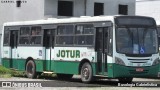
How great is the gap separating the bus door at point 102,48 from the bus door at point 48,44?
3.81 m

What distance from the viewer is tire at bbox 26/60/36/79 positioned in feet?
86.0

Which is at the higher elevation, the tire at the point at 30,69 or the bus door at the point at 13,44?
the bus door at the point at 13,44

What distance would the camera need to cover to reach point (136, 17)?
21516 millimetres

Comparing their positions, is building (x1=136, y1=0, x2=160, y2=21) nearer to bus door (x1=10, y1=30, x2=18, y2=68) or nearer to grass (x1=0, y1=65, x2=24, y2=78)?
grass (x1=0, y1=65, x2=24, y2=78)

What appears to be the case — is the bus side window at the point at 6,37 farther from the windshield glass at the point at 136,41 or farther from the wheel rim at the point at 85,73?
the windshield glass at the point at 136,41

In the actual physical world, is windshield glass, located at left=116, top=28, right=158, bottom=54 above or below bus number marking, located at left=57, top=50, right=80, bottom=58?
above

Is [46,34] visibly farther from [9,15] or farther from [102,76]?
[9,15]

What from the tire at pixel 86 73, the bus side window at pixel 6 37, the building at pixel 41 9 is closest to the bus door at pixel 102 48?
the tire at pixel 86 73

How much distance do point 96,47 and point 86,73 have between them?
1.29 meters

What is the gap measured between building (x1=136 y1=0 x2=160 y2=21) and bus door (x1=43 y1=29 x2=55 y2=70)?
2481cm

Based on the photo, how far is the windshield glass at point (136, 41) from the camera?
20828mm

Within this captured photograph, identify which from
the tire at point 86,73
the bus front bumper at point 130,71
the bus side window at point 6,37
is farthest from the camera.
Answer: the bus side window at point 6,37

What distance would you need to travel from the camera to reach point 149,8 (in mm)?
51281

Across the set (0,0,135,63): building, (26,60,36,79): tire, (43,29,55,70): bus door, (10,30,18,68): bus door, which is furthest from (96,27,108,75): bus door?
(0,0,135,63): building
